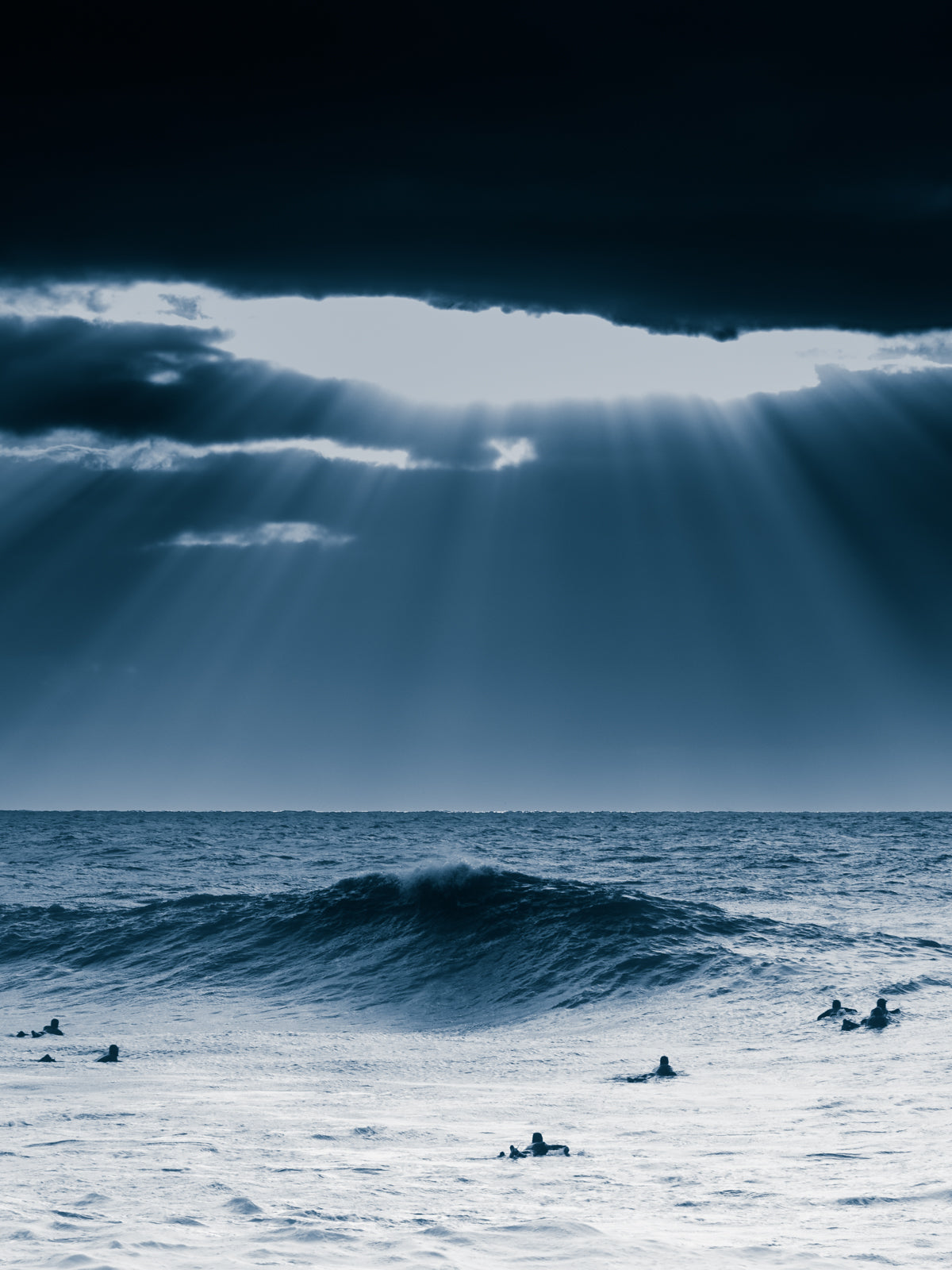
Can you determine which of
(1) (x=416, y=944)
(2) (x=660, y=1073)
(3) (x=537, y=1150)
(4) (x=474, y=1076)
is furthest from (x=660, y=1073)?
(1) (x=416, y=944)

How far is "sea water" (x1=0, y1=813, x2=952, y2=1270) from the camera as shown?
22.9 ft

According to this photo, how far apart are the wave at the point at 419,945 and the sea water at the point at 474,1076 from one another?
0.10m

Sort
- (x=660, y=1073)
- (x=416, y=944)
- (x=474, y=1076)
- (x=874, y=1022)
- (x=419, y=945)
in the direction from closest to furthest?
(x=660, y=1073)
(x=474, y=1076)
(x=874, y=1022)
(x=419, y=945)
(x=416, y=944)

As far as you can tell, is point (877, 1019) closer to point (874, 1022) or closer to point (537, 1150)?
point (874, 1022)

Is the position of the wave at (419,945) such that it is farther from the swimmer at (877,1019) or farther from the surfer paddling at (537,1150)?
the surfer paddling at (537,1150)

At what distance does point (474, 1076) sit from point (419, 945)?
11.2 metres

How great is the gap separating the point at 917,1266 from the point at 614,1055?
8.78 meters

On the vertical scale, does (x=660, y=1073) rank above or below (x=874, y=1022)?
below

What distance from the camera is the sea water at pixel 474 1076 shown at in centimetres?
697

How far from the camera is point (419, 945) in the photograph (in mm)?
24797

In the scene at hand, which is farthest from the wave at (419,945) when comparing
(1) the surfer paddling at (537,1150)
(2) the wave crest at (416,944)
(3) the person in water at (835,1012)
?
(1) the surfer paddling at (537,1150)

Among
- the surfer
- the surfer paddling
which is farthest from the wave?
the surfer paddling

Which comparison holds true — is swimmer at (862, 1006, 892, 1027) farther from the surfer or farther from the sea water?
the surfer

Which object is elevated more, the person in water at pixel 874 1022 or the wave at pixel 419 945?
the person in water at pixel 874 1022
